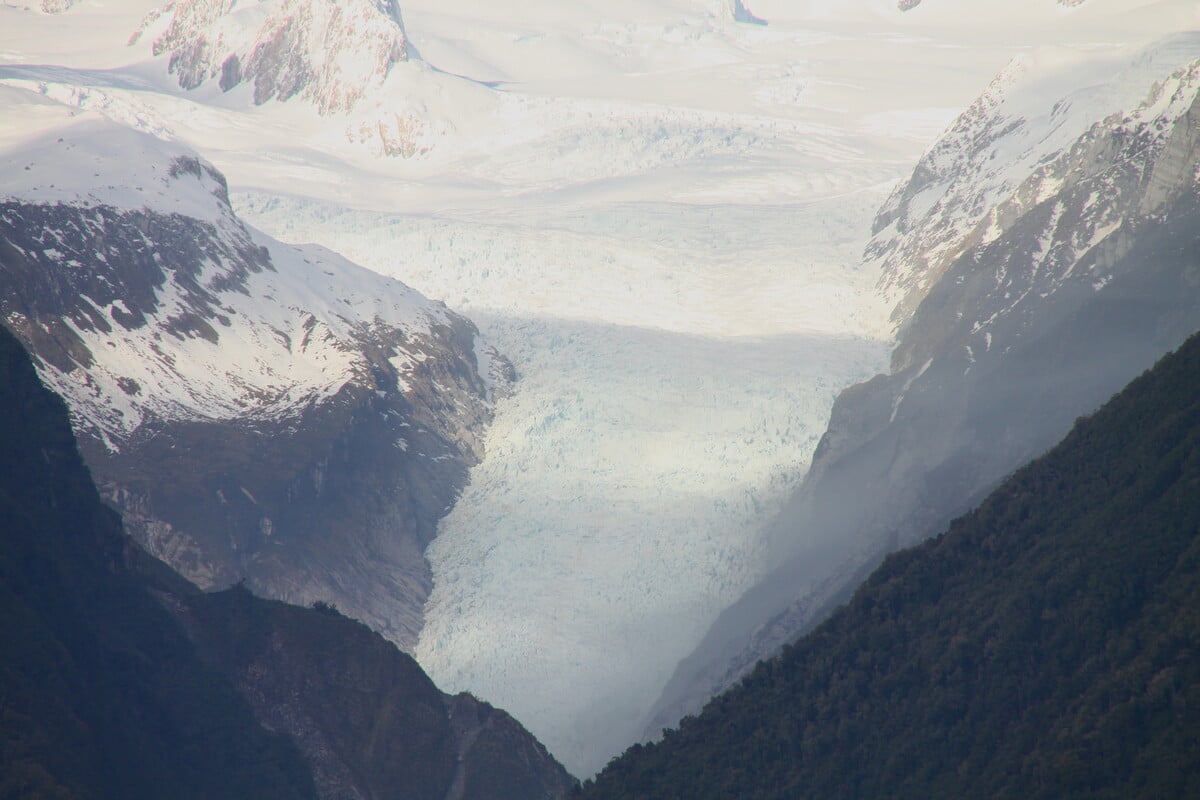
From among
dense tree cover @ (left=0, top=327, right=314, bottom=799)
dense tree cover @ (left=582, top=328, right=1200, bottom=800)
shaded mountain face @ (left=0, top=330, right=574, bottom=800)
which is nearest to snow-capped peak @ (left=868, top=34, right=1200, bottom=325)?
dense tree cover @ (left=582, top=328, right=1200, bottom=800)

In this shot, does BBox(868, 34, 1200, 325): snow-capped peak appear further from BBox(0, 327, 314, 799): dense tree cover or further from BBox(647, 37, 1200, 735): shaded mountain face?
BBox(0, 327, 314, 799): dense tree cover

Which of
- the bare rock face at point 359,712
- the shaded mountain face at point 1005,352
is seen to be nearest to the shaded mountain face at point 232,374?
the shaded mountain face at point 1005,352

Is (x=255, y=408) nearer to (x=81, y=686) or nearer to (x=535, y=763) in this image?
(x=535, y=763)

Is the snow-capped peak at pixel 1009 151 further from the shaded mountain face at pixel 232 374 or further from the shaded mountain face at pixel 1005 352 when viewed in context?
the shaded mountain face at pixel 232 374

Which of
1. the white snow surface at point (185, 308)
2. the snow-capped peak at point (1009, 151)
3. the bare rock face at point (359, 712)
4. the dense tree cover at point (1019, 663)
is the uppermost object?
the snow-capped peak at point (1009, 151)

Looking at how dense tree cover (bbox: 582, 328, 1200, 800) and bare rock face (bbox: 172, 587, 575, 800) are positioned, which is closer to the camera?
dense tree cover (bbox: 582, 328, 1200, 800)

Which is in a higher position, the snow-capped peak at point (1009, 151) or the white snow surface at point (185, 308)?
the snow-capped peak at point (1009, 151)
